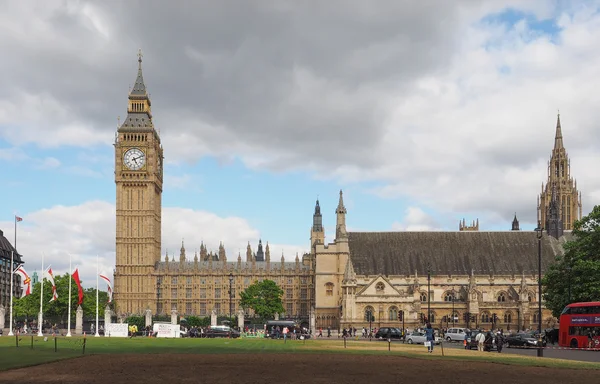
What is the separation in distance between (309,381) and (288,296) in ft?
371

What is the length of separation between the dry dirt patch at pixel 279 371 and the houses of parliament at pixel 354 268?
5206cm

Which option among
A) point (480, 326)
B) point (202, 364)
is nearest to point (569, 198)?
point (480, 326)

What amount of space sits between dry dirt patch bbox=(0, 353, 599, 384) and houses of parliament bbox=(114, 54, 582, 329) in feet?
Result: 171

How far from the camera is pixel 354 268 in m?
112

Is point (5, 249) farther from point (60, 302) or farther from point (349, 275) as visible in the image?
point (349, 275)

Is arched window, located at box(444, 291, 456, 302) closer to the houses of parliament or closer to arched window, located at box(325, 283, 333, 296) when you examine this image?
the houses of parliament

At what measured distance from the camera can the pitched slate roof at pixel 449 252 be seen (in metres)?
113

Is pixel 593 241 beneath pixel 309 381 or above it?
above

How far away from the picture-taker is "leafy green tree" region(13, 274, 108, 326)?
108 metres

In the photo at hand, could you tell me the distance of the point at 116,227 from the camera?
133000 millimetres

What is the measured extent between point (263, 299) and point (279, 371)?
90.9 metres

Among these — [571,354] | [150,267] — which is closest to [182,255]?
[150,267]

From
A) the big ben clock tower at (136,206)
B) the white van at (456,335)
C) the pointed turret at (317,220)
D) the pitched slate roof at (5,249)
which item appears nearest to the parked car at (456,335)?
the white van at (456,335)

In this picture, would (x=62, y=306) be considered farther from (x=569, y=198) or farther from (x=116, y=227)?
(x=569, y=198)
